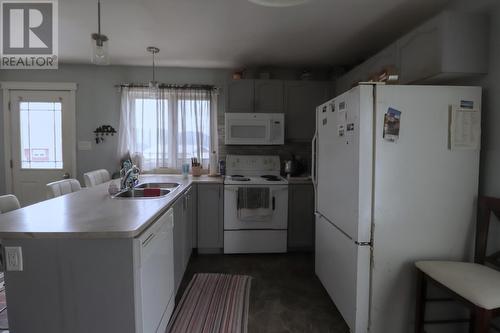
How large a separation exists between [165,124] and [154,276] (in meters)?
2.54

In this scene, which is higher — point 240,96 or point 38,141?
point 240,96

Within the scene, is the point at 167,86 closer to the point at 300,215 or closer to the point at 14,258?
the point at 300,215

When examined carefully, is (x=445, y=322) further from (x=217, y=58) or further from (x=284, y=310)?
(x=217, y=58)

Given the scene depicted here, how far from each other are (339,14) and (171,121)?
→ 2418 millimetres

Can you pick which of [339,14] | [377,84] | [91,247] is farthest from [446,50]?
[91,247]

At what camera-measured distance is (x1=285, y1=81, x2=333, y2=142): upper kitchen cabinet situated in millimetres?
3402

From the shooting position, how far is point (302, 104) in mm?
3420

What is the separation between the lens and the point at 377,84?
1.54 meters

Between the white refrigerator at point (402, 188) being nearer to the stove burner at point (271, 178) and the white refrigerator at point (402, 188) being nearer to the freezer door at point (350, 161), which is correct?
the freezer door at point (350, 161)

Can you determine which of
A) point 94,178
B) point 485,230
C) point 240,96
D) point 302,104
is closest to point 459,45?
point 485,230

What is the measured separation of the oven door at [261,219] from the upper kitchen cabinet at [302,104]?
86 cm

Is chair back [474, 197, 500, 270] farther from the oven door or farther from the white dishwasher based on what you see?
the white dishwasher

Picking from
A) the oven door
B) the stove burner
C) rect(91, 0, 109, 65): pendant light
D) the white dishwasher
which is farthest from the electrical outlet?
the stove burner

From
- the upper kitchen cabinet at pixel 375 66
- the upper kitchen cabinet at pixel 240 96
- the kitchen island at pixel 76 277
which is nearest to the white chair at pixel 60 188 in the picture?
the kitchen island at pixel 76 277
